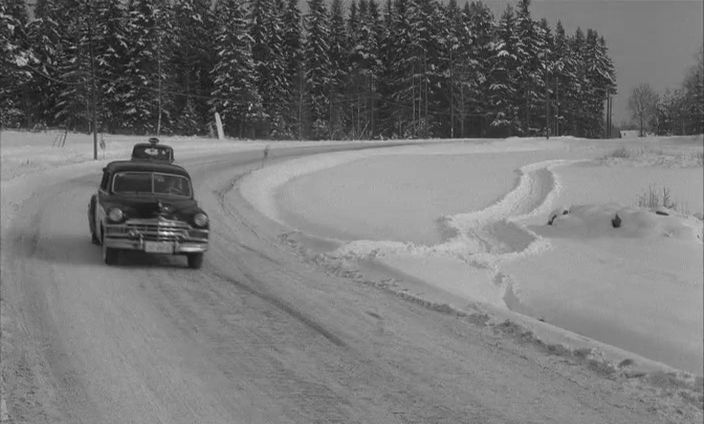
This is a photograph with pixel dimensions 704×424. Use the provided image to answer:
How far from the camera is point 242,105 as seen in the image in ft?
207

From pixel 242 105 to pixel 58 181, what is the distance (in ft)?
133

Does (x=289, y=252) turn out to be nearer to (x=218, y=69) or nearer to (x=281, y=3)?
(x=218, y=69)

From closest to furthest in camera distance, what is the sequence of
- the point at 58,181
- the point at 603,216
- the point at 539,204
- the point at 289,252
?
the point at 289,252 < the point at 603,216 < the point at 539,204 < the point at 58,181

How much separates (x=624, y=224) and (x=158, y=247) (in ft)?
33.7

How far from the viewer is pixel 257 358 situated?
663 centimetres

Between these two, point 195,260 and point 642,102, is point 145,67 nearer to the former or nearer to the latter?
point 195,260

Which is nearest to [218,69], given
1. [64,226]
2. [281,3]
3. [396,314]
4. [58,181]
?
[281,3]

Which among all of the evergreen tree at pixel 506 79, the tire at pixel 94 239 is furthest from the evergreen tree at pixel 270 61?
the tire at pixel 94 239

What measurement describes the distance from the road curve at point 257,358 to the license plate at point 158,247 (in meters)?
0.35

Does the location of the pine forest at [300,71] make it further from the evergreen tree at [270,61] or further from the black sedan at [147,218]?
the black sedan at [147,218]

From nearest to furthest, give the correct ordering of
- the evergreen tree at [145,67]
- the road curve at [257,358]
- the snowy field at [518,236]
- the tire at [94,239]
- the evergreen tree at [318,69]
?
1. the road curve at [257,358]
2. the snowy field at [518,236]
3. the tire at [94,239]
4. the evergreen tree at [145,67]
5. the evergreen tree at [318,69]

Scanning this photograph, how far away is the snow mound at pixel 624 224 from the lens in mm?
14773

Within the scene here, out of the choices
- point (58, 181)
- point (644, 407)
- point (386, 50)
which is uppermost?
point (386, 50)

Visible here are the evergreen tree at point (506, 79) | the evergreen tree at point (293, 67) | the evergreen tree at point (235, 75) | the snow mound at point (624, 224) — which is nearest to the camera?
the snow mound at point (624, 224)
